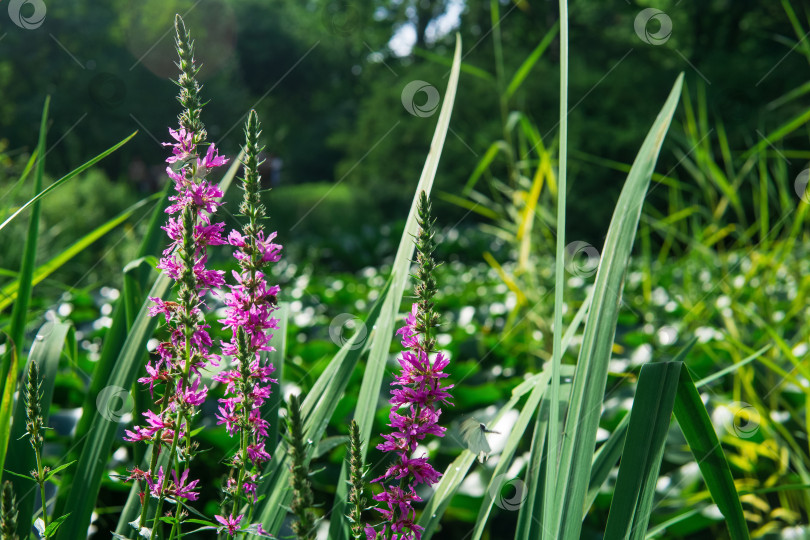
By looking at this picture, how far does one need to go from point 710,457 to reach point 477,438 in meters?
0.24

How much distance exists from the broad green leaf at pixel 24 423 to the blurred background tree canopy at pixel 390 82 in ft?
22.5

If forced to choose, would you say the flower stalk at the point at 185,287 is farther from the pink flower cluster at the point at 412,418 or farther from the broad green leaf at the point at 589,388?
the broad green leaf at the point at 589,388

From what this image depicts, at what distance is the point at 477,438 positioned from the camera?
72cm

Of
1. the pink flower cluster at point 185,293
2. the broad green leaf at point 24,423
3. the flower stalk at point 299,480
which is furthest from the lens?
the broad green leaf at point 24,423

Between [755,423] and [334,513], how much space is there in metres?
1.33

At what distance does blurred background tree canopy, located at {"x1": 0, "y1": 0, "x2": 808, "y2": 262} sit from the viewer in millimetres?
13094

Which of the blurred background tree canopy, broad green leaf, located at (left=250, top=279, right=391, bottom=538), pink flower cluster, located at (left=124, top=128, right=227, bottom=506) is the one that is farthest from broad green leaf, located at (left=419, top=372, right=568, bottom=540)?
the blurred background tree canopy

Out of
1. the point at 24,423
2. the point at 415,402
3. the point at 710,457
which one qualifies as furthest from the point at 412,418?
the point at 24,423

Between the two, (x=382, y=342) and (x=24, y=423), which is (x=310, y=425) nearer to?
(x=382, y=342)

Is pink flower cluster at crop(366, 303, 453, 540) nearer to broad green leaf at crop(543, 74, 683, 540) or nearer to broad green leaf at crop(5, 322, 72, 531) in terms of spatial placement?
broad green leaf at crop(543, 74, 683, 540)

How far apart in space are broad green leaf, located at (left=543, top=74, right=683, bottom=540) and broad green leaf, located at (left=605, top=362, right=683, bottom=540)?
0.13 feet

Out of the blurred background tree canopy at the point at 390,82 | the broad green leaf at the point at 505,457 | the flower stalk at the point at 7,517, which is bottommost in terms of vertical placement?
the flower stalk at the point at 7,517

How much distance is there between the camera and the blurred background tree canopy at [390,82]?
13.1m

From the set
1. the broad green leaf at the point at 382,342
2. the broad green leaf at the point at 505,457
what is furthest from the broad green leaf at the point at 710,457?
the broad green leaf at the point at 382,342
